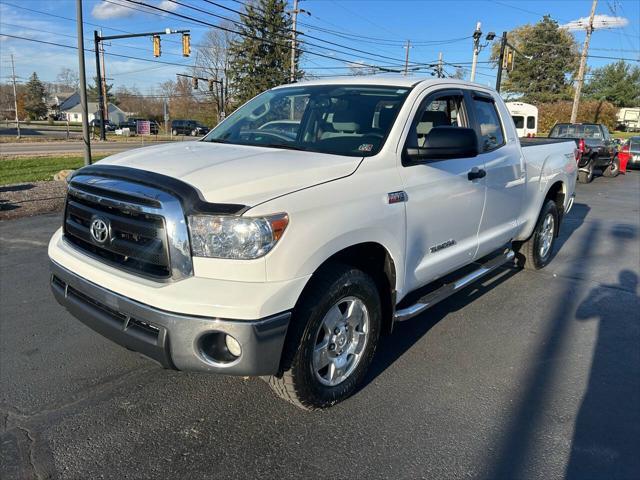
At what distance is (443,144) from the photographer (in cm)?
327

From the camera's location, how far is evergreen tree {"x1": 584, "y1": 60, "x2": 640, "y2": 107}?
68.6 m

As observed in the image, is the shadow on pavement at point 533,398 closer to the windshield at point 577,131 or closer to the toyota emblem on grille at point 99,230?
the toyota emblem on grille at point 99,230

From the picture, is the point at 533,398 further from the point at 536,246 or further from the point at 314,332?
the point at 536,246

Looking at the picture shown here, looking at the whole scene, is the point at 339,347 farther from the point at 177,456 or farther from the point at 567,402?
the point at 567,402

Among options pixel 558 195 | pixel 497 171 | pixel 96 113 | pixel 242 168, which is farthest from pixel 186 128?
pixel 242 168

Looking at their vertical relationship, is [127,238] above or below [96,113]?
below

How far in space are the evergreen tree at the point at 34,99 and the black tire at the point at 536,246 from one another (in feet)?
315

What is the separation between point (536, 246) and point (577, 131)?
15545 millimetres

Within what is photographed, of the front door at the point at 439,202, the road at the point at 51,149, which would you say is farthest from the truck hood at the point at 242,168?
the road at the point at 51,149

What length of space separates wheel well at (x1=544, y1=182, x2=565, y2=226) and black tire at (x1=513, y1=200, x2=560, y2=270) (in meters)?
0.13

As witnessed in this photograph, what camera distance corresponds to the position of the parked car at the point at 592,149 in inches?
696

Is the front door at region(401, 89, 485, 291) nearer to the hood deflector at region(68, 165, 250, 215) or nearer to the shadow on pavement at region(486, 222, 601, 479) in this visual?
the shadow on pavement at region(486, 222, 601, 479)

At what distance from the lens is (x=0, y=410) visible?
2.94m

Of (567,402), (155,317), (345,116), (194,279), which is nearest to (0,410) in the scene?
(155,317)
